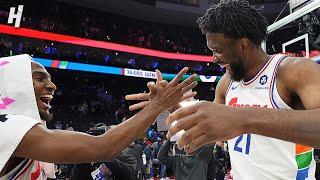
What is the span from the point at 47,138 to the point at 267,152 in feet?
3.38

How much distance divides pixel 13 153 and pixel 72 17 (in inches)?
596

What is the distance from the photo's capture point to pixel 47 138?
1.56 m

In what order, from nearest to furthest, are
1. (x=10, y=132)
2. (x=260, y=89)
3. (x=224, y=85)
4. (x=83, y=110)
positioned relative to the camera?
(x=10, y=132) → (x=260, y=89) → (x=224, y=85) → (x=83, y=110)

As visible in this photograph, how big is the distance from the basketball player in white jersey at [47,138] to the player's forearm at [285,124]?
0.84 meters

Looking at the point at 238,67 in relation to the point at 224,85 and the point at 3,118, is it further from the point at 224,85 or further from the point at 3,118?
the point at 3,118

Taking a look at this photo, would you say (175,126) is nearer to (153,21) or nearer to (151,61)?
(151,61)

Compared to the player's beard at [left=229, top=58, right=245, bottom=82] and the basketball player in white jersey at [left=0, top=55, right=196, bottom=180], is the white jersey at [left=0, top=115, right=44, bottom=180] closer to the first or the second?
the basketball player in white jersey at [left=0, top=55, right=196, bottom=180]

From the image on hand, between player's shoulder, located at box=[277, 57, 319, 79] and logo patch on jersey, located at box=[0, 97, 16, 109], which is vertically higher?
player's shoulder, located at box=[277, 57, 319, 79]

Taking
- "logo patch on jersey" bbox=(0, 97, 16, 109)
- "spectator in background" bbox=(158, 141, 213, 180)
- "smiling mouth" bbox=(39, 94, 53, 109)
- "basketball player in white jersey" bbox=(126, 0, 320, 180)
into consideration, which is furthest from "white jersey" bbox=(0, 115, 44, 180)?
"spectator in background" bbox=(158, 141, 213, 180)

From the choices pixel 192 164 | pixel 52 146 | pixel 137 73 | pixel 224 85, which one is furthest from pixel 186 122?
pixel 137 73

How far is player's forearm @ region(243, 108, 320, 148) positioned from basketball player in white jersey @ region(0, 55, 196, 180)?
0.84 meters

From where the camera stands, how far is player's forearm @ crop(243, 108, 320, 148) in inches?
35.9

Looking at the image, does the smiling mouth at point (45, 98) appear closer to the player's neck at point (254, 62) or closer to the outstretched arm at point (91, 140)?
the outstretched arm at point (91, 140)

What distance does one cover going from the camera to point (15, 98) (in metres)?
1.73
